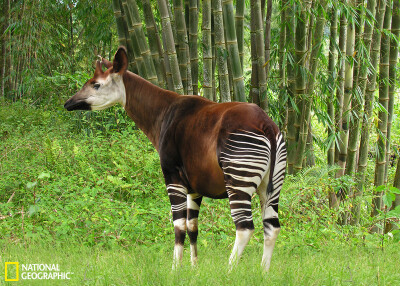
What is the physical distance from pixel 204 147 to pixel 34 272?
3.85 ft

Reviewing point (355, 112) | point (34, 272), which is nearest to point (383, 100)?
point (355, 112)

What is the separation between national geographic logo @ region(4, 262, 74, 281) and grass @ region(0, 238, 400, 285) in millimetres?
52

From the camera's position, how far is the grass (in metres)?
2.42

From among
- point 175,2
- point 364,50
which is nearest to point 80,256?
point 175,2

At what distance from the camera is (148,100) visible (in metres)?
3.07

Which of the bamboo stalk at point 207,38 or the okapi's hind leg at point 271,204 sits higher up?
the bamboo stalk at point 207,38

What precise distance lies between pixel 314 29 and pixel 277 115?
0.94m

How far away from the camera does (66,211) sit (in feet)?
12.7

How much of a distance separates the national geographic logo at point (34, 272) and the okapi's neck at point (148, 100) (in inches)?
37.6

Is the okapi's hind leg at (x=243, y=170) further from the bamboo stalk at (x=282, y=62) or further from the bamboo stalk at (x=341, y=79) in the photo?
the bamboo stalk at (x=341, y=79)

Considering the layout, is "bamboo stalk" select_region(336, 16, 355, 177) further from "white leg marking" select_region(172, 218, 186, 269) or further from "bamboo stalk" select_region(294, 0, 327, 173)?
"white leg marking" select_region(172, 218, 186, 269)

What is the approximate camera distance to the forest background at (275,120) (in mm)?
3648

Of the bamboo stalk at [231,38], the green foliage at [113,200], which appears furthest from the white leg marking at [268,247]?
the bamboo stalk at [231,38]

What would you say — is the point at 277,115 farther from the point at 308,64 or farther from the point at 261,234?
the point at 261,234
